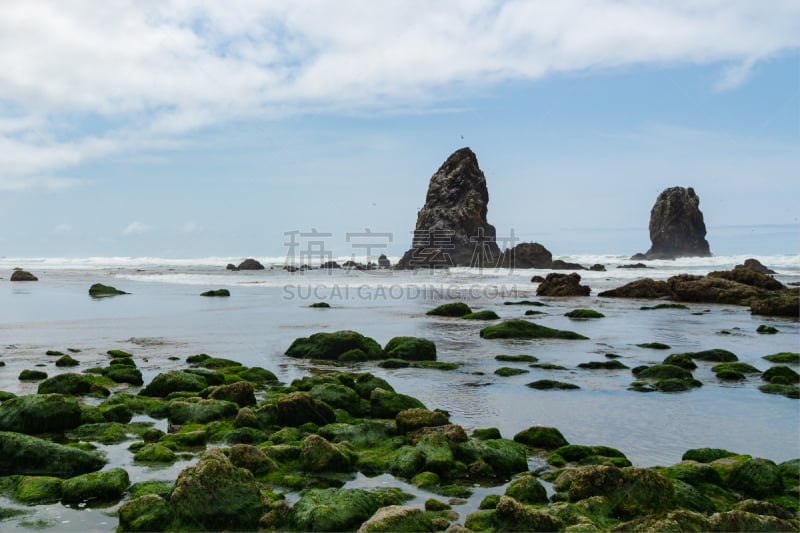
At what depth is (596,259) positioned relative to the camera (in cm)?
9688

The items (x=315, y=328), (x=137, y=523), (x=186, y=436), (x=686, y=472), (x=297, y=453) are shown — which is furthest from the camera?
(x=315, y=328)

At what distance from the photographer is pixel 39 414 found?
9.17 meters

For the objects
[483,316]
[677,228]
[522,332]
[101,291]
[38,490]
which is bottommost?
[38,490]

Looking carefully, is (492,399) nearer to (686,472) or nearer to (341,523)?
A: (686,472)

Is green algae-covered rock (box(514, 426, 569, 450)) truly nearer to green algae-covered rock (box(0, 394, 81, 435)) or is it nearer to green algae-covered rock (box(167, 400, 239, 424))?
green algae-covered rock (box(167, 400, 239, 424))

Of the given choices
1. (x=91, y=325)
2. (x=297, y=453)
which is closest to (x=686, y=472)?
(x=297, y=453)

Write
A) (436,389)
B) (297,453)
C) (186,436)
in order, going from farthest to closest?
(436,389)
(186,436)
(297,453)

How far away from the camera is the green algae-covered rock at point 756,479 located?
22.5ft

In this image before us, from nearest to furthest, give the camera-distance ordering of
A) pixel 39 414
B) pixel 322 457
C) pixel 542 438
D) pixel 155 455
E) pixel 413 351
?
pixel 322 457, pixel 155 455, pixel 542 438, pixel 39 414, pixel 413 351

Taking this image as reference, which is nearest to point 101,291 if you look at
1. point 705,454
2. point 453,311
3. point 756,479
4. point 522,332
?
point 453,311

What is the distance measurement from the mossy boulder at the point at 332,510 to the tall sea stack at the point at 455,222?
70.7 meters

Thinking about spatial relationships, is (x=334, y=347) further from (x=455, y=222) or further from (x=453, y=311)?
(x=455, y=222)

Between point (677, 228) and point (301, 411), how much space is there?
89.4 metres

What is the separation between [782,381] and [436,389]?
682 centimetres
